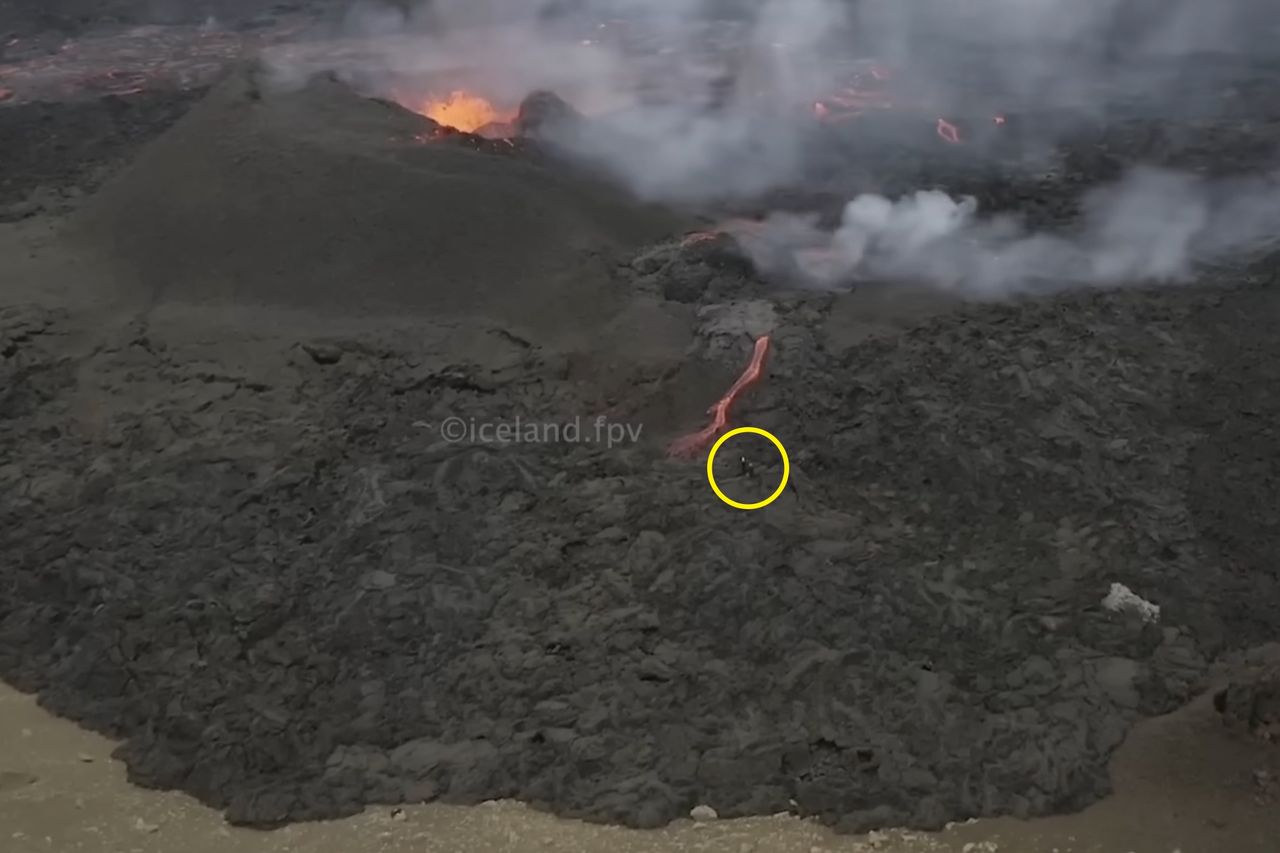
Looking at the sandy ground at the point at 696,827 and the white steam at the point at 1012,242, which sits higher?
the white steam at the point at 1012,242

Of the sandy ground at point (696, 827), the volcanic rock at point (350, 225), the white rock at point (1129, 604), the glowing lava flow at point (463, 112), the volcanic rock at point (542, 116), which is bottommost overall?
the sandy ground at point (696, 827)

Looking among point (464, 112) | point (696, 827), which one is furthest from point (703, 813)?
point (464, 112)

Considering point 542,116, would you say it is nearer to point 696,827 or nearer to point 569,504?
point 569,504

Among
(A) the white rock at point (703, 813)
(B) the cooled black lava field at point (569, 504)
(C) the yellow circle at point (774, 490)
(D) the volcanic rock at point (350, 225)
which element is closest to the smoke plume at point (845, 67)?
(B) the cooled black lava field at point (569, 504)

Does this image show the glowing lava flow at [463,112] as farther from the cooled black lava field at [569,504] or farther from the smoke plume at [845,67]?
the cooled black lava field at [569,504]

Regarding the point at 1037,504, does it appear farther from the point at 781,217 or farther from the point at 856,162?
the point at 856,162

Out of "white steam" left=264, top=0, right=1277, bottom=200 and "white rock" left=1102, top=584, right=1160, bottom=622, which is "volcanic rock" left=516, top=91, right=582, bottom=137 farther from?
"white rock" left=1102, top=584, right=1160, bottom=622
